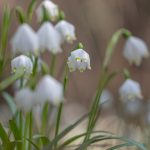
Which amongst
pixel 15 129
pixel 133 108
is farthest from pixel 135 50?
pixel 133 108

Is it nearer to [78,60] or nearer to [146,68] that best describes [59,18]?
[78,60]

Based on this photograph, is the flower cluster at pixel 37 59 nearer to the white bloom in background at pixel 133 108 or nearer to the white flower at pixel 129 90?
the white flower at pixel 129 90

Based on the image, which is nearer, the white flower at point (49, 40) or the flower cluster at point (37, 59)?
the flower cluster at point (37, 59)

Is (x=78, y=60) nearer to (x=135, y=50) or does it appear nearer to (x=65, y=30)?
(x=65, y=30)

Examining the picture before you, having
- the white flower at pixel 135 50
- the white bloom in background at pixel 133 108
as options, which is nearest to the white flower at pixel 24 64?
the white flower at pixel 135 50

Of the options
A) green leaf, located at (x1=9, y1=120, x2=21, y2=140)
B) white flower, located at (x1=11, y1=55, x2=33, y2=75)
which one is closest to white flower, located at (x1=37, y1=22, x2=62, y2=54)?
white flower, located at (x1=11, y1=55, x2=33, y2=75)

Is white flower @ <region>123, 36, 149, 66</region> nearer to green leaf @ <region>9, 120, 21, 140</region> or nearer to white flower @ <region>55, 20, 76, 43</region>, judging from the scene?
white flower @ <region>55, 20, 76, 43</region>
